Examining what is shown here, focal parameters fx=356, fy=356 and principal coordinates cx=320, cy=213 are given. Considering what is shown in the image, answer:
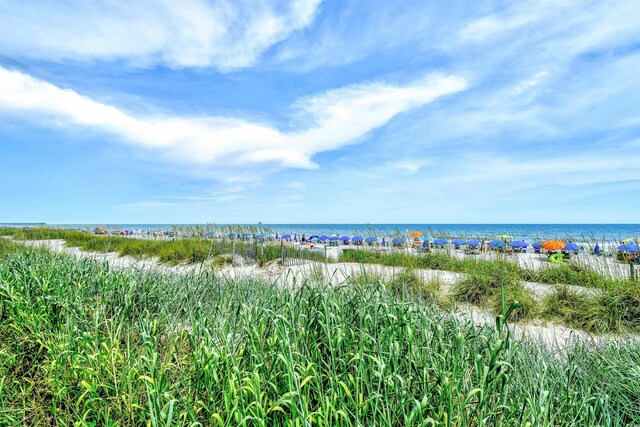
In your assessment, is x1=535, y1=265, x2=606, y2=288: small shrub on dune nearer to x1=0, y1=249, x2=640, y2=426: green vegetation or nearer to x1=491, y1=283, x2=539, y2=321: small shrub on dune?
x1=491, y1=283, x2=539, y2=321: small shrub on dune

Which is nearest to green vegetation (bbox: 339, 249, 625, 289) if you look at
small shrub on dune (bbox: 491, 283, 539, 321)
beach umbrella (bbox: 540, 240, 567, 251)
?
small shrub on dune (bbox: 491, 283, 539, 321)

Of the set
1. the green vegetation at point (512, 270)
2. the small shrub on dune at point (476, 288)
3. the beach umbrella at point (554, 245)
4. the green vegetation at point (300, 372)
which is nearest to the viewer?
the green vegetation at point (300, 372)

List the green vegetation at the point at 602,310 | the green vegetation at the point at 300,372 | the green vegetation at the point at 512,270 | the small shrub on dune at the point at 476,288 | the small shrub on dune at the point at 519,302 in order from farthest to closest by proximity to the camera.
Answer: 1. the green vegetation at the point at 512,270
2. the small shrub on dune at the point at 476,288
3. the small shrub on dune at the point at 519,302
4. the green vegetation at the point at 602,310
5. the green vegetation at the point at 300,372

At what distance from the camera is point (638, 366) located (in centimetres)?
283

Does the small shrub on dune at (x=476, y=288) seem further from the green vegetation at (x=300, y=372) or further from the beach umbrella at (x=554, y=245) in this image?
the beach umbrella at (x=554, y=245)

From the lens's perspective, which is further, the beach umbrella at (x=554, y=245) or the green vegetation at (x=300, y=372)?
the beach umbrella at (x=554, y=245)

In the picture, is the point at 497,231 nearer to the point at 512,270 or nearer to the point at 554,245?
the point at 554,245

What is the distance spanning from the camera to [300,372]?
2.00 metres

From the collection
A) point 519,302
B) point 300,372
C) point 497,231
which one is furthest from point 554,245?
point 300,372

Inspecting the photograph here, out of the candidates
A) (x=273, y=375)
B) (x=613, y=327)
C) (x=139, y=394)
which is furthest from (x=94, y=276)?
(x=613, y=327)

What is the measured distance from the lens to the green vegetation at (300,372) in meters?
1.72

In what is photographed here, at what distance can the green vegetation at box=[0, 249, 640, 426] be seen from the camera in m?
1.72

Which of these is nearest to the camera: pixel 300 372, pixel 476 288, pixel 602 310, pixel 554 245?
pixel 300 372

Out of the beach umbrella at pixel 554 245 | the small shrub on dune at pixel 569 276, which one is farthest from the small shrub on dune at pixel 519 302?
the beach umbrella at pixel 554 245
